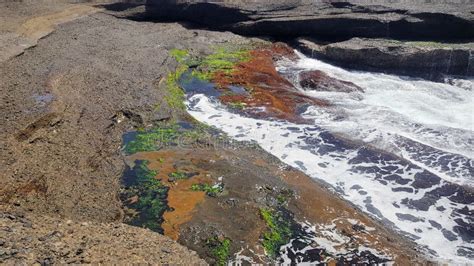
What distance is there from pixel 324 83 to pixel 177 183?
799 centimetres

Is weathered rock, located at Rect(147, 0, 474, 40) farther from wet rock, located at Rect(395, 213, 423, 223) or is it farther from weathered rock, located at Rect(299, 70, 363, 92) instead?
wet rock, located at Rect(395, 213, 423, 223)

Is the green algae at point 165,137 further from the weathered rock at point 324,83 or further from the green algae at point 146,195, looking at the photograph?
the weathered rock at point 324,83

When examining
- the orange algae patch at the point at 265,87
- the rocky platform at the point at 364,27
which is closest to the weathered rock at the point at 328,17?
the rocky platform at the point at 364,27

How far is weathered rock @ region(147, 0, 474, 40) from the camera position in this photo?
16812 millimetres

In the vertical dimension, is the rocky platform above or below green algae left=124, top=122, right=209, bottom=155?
above

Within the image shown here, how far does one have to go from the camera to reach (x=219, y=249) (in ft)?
19.8

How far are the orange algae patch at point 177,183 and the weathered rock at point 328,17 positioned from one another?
1155 centimetres

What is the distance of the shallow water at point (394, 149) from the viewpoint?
7238mm

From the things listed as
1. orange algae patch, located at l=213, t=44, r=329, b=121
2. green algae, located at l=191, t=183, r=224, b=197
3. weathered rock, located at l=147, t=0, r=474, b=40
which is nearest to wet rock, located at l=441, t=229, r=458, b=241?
green algae, located at l=191, t=183, r=224, b=197

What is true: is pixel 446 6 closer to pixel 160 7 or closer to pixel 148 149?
pixel 160 7

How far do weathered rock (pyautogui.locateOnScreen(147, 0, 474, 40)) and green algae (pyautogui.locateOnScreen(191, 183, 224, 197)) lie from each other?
41.0 feet

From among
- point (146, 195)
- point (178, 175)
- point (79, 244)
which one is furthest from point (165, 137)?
point (79, 244)

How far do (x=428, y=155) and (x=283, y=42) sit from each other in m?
11.0

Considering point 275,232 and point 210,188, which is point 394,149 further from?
point 210,188
